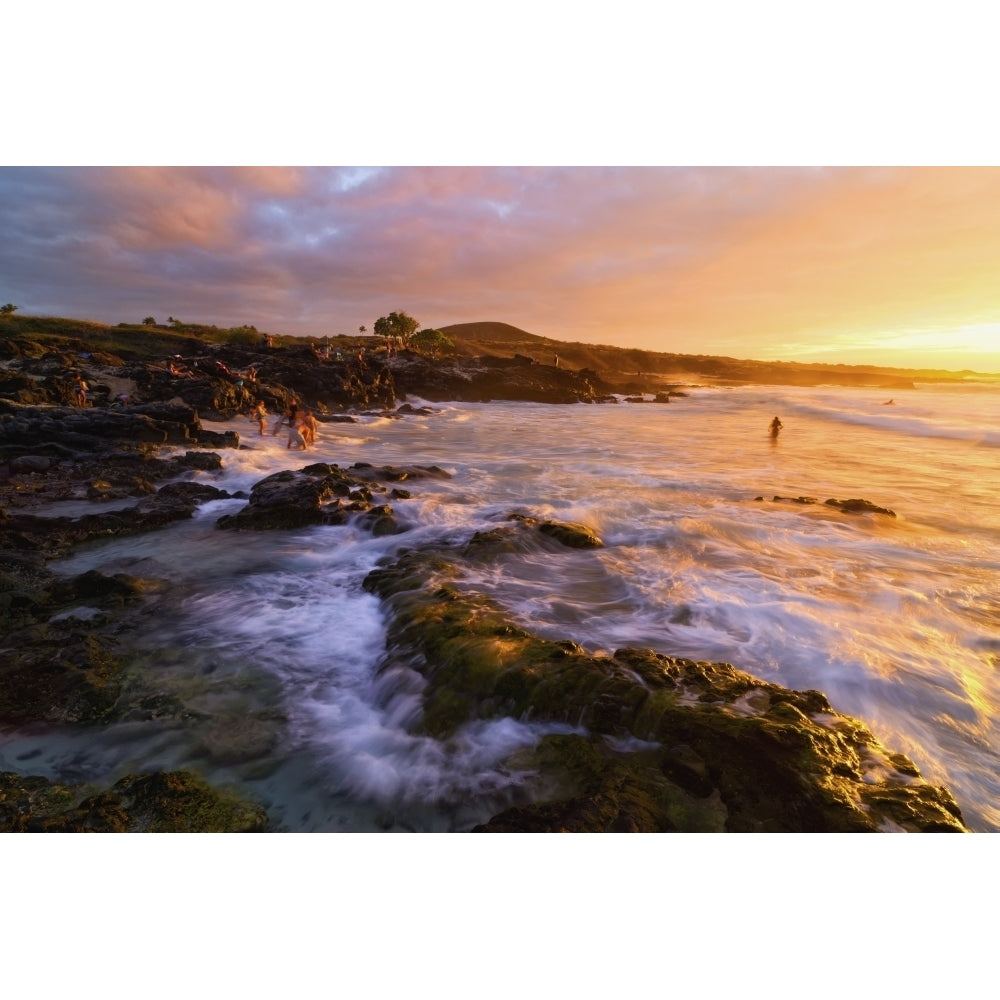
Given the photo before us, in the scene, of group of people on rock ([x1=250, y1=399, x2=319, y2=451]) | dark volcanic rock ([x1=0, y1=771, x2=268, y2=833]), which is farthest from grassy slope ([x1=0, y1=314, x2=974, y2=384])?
dark volcanic rock ([x1=0, y1=771, x2=268, y2=833])

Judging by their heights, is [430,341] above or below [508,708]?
above

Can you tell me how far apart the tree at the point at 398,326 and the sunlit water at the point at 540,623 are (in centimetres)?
5194

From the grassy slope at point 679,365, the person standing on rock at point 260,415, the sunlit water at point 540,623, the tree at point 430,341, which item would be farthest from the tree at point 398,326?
the sunlit water at point 540,623

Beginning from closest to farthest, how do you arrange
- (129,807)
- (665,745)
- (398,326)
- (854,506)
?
(129,807) < (665,745) < (854,506) < (398,326)

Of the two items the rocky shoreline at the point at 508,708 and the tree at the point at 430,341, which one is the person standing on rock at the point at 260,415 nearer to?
the rocky shoreline at the point at 508,708

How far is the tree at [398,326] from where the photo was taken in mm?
61875

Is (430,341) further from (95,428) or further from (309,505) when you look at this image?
(309,505)

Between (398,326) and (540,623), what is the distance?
203ft

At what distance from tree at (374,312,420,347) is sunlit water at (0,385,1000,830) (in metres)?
51.9

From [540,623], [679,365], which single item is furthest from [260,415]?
[679,365]

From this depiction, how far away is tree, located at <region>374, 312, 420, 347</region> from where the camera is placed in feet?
203

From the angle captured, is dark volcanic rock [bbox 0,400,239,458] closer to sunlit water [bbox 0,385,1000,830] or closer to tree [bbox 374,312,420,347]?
sunlit water [bbox 0,385,1000,830]

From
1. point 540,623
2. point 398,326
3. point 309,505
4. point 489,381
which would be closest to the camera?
point 540,623

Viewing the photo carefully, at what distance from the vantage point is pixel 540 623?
5.87m
